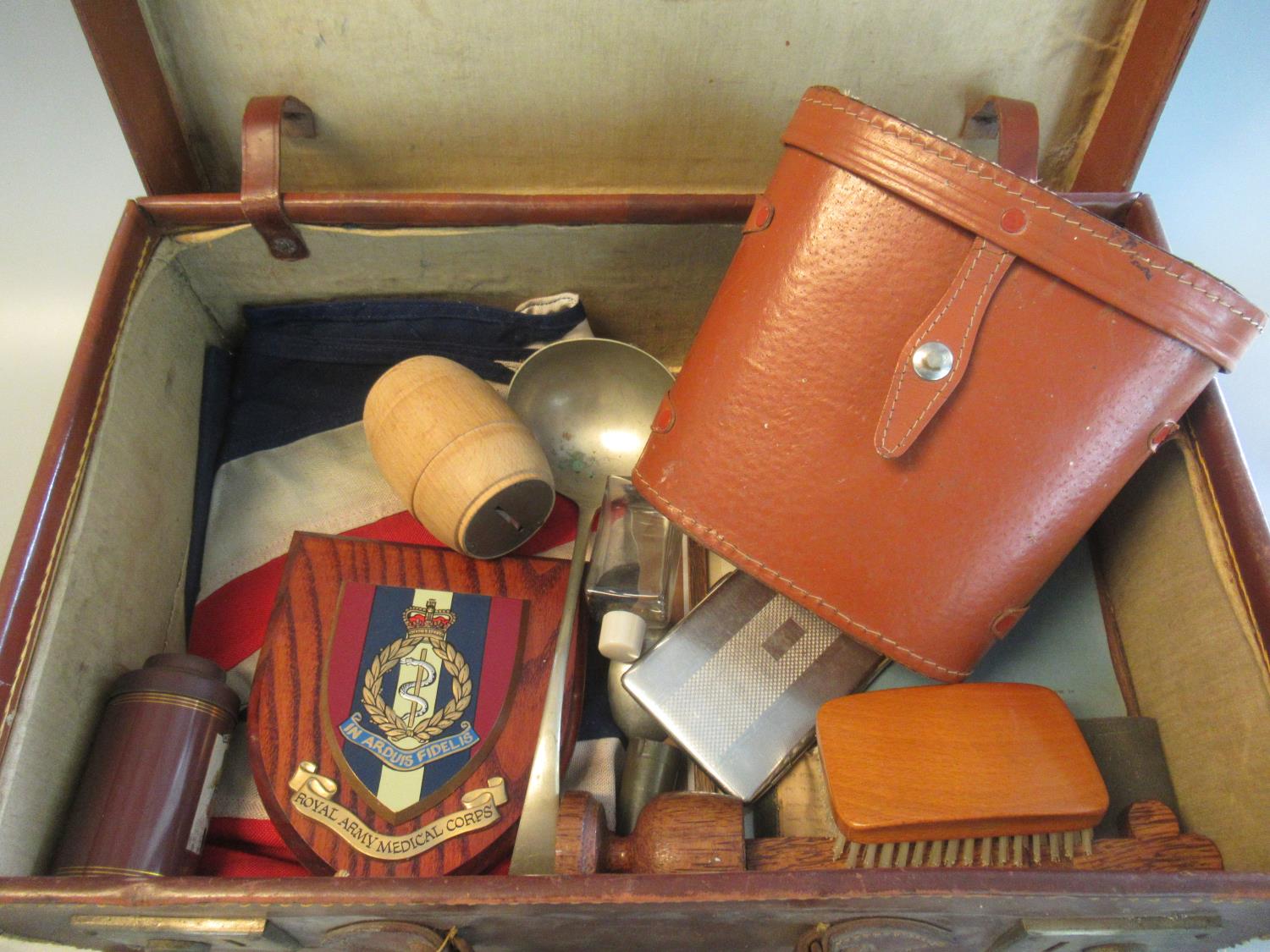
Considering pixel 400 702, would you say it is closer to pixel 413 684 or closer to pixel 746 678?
pixel 413 684

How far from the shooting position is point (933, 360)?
2.04ft

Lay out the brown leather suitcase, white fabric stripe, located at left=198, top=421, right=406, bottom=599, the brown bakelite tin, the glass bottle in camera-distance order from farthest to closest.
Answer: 1. white fabric stripe, located at left=198, top=421, right=406, bottom=599
2. the glass bottle
3. the brown bakelite tin
4. the brown leather suitcase

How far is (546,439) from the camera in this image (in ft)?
3.08

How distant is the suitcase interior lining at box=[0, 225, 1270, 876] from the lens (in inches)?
26.0

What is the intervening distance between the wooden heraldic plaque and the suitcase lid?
443 mm

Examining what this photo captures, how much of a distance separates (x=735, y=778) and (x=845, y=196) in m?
0.46

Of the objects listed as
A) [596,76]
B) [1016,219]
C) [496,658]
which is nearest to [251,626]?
[496,658]

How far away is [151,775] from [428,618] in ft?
0.79

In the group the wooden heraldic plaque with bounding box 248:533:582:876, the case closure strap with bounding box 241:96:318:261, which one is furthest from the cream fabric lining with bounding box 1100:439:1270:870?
the case closure strap with bounding box 241:96:318:261

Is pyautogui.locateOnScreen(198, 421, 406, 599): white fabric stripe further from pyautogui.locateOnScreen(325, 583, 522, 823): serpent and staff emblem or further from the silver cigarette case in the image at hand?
the silver cigarette case

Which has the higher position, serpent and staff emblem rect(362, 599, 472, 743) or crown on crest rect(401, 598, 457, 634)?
crown on crest rect(401, 598, 457, 634)

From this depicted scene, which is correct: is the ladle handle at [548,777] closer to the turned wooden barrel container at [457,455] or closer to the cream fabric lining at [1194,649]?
the turned wooden barrel container at [457,455]

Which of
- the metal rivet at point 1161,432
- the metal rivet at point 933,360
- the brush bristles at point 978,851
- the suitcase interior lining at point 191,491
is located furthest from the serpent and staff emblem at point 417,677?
the metal rivet at point 1161,432

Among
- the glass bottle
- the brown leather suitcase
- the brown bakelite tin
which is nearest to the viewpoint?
the brown leather suitcase
